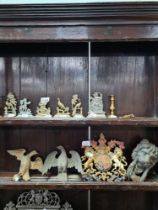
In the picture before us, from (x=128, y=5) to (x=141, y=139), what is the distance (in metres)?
0.70

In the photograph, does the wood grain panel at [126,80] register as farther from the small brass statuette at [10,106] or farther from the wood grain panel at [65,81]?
the small brass statuette at [10,106]

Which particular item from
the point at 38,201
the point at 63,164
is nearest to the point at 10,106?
the point at 63,164

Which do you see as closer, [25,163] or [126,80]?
[25,163]

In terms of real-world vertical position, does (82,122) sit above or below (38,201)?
above

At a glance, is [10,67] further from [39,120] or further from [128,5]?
[128,5]

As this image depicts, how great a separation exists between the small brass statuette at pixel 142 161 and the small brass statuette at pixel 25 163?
17.8 inches

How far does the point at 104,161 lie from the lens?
5.41 ft

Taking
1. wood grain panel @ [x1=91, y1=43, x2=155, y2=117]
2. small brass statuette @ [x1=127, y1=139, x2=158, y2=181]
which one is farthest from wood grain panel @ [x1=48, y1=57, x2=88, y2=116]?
small brass statuette @ [x1=127, y1=139, x2=158, y2=181]

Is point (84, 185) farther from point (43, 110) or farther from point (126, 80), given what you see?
point (126, 80)

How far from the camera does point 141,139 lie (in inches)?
71.3

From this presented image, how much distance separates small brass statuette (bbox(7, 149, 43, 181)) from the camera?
65.6 inches

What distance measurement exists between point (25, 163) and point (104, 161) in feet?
1.27

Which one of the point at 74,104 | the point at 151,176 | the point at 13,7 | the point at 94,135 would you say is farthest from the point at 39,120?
the point at 151,176

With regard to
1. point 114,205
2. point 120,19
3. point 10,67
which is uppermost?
point 120,19
